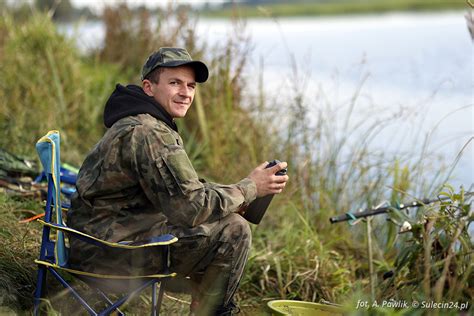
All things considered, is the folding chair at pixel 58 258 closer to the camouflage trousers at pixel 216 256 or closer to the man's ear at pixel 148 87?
the camouflage trousers at pixel 216 256

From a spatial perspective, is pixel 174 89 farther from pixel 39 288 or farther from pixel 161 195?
pixel 39 288

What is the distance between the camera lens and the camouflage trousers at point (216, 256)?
3.35 m

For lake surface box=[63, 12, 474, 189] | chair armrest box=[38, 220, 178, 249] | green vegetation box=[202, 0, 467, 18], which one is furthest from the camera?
green vegetation box=[202, 0, 467, 18]

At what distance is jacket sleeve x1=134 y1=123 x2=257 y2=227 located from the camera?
10.5ft

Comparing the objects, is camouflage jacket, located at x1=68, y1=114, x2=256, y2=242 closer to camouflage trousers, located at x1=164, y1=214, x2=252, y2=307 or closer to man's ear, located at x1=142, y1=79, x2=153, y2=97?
camouflage trousers, located at x1=164, y1=214, x2=252, y2=307

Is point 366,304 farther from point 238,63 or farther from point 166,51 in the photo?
point 238,63

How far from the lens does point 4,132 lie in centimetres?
621

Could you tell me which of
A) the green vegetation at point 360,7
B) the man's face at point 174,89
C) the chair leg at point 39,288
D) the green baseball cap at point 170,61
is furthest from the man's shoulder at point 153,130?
the green vegetation at point 360,7

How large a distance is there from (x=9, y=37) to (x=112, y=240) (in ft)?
18.6

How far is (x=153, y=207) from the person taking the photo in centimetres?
341

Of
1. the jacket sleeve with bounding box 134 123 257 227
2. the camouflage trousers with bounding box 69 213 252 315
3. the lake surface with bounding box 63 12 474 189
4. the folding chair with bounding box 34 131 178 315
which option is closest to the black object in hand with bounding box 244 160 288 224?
the camouflage trousers with bounding box 69 213 252 315

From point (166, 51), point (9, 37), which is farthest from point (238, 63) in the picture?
point (166, 51)

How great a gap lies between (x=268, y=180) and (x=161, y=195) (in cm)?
50

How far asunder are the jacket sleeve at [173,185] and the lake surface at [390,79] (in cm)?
230
